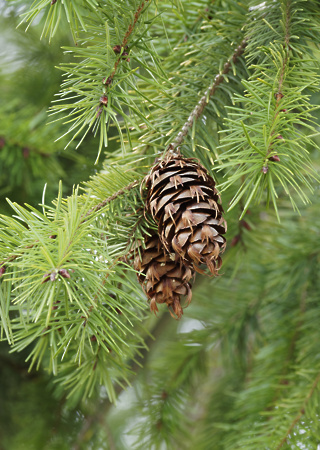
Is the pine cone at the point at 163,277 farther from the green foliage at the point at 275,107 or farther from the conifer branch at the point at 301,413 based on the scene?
the conifer branch at the point at 301,413

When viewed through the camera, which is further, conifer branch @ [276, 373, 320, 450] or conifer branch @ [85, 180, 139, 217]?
conifer branch @ [276, 373, 320, 450]

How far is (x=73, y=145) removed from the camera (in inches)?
33.8

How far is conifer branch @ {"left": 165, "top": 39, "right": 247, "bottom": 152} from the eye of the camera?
20.9 inches

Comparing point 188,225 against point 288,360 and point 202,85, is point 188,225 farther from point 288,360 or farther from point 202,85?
point 288,360

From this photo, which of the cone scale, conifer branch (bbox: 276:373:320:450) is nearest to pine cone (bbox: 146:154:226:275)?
the cone scale

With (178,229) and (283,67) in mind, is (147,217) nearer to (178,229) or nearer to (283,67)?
(178,229)

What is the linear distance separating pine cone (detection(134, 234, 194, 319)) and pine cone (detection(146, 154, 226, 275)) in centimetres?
2

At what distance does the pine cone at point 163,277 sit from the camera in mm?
467

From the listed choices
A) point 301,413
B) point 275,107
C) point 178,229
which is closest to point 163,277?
point 178,229

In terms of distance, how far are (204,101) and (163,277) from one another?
24 centimetres

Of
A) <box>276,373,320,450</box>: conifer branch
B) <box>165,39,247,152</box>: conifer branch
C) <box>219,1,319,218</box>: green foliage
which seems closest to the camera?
<box>219,1,319,218</box>: green foliage

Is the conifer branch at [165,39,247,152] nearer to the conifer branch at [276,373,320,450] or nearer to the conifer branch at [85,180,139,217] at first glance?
the conifer branch at [85,180,139,217]

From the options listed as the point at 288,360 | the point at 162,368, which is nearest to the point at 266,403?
the point at 288,360

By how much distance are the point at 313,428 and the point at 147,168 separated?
460 millimetres
